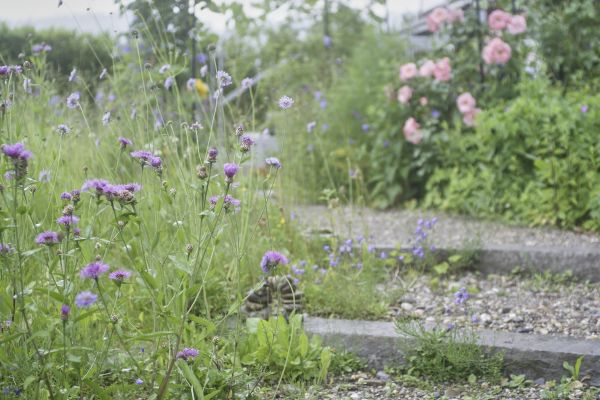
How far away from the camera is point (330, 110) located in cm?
586

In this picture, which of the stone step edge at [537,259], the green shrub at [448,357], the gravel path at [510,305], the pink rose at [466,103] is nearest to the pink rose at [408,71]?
the pink rose at [466,103]

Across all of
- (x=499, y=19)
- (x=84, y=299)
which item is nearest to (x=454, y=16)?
(x=499, y=19)

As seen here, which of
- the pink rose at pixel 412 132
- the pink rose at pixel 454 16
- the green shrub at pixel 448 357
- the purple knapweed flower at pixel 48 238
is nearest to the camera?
the purple knapweed flower at pixel 48 238

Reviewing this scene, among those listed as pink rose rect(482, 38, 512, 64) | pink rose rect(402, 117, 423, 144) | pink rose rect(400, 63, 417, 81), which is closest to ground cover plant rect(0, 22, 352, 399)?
pink rose rect(402, 117, 423, 144)

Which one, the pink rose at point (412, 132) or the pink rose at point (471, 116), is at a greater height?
the pink rose at point (471, 116)

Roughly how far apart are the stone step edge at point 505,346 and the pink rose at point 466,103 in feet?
8.22

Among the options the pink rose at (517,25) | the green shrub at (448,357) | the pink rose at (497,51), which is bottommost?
the green shrub at (448,357)

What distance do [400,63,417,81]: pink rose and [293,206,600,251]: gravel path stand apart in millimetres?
1042

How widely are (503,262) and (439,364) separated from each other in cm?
131

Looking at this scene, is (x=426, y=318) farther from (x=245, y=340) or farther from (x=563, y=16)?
(x=563, y=16)

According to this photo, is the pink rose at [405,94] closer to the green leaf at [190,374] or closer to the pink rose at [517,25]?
the pink rose at [517,25]

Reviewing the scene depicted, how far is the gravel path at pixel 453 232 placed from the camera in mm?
3746

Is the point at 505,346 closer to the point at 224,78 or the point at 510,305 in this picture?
the point at 510,305

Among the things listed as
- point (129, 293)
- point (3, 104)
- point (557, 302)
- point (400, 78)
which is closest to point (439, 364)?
point (557, 302)
